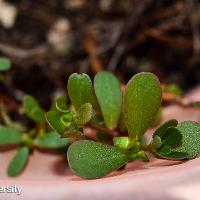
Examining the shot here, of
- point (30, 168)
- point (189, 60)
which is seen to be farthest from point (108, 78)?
point (189, 60)

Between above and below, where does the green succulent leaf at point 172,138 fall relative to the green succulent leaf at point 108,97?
below

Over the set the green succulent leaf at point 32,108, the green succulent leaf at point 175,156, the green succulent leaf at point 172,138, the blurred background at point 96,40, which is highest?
the blurred background at point 96,40

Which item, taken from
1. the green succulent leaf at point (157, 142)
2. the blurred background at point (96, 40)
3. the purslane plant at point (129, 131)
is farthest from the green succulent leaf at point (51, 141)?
the blurred background at point (96, 40)

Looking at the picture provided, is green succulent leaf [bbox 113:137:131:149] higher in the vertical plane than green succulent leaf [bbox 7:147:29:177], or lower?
lower

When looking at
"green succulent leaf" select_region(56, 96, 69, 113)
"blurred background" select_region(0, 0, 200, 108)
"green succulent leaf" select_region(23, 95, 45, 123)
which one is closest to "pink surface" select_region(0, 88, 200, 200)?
"green succulent leaf" select_region(56, 96, 69, 113)

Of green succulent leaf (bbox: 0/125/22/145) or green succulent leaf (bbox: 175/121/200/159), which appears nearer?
green succulent leaf (bbox: 175/121/200/159)

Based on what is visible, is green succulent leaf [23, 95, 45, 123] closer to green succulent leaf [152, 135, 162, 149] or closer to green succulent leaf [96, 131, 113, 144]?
green succulent leaf [96, 131, 113, 144]

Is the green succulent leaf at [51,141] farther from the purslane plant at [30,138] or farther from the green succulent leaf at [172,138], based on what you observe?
the green succulent leaf at [172,138]
